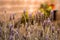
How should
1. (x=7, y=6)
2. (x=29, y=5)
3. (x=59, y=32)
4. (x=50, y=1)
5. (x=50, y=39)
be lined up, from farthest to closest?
1. (x=50, y=1)
2. (x=29, y=5)
3. (x=7, y=6)
4. (x=59, y=32)
5. (x=50, y=39)

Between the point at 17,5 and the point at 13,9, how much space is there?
17 cm

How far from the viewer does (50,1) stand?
19.8ft

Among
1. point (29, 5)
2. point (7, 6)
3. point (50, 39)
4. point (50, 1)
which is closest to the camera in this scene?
point (50, 39)

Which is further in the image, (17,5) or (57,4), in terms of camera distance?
(57,4)

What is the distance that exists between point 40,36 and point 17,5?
3.52 m

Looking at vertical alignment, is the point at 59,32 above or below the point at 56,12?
above

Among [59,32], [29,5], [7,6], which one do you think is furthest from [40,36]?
[29,5]

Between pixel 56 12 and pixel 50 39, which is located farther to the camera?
pixel 56 12

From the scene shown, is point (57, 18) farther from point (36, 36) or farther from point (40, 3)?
point (36, 36)

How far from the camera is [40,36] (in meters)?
1.94

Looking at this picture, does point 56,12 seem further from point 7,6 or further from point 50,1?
point 7,6

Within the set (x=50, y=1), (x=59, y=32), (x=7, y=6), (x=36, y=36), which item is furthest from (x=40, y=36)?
(x=50, y=1)

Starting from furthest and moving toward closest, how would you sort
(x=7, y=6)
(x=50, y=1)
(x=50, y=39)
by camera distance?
(x=50, y=1)
(x=7, y=6)
(x=50, y=39)

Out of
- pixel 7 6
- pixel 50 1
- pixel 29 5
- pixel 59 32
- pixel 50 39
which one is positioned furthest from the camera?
pixel 50 1
